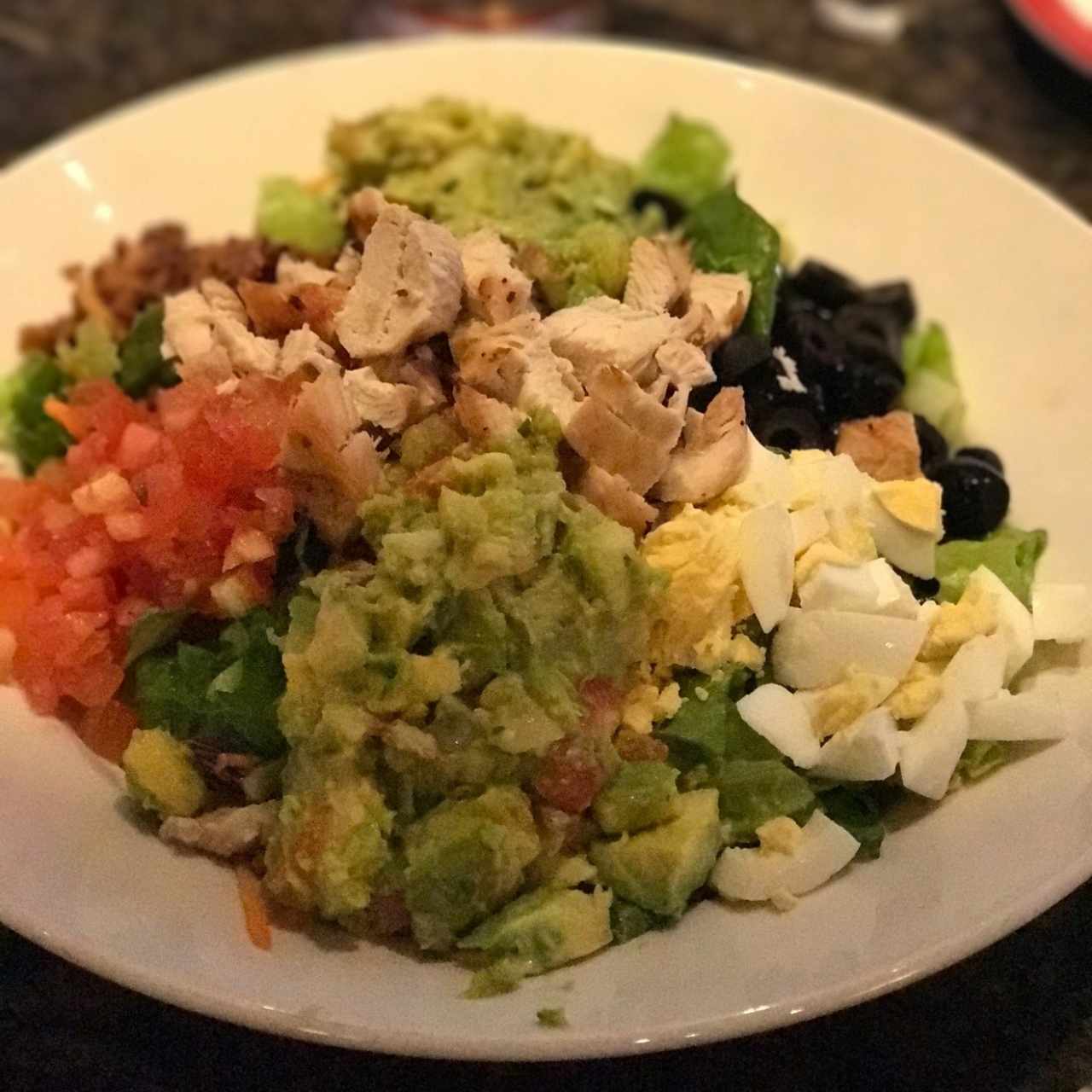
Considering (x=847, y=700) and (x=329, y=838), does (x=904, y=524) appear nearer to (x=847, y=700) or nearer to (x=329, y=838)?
(x=847, y=700)

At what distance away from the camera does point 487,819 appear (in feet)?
6.08

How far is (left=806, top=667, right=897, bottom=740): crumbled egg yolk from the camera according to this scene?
2035 mm

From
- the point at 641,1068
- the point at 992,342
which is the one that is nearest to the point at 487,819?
the point at 641,1068

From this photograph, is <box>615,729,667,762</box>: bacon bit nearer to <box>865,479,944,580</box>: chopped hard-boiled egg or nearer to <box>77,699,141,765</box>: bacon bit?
<box>865,479,944,580</box>: chopped hard-boiled egg

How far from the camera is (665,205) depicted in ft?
9.75

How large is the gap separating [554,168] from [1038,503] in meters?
1.36

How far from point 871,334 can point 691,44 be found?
219 centimetres

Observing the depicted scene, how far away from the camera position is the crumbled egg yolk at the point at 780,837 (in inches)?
76.0

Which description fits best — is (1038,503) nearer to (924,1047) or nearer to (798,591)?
(798,591)

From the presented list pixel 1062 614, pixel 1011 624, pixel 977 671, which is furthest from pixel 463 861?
pixel 1062 614

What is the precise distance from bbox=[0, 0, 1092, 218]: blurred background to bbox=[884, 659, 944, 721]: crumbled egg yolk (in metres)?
2.41

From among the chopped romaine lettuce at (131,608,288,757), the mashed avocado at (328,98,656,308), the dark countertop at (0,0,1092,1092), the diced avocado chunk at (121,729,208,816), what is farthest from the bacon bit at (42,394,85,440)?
the dark countertop at (0,0,1092,1092)

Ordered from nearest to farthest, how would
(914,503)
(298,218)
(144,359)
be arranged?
1. (914,503)
2. (144,359)
3. (298,218)

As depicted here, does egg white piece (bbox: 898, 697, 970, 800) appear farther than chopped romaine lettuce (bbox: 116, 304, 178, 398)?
No
